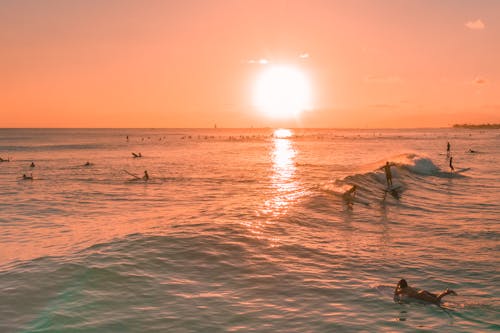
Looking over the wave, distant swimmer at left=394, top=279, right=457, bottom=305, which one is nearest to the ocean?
distant swimmer at left=394, top=279, right=457, bottom=305

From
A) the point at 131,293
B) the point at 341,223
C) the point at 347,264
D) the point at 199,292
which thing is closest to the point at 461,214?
the point at 341,223

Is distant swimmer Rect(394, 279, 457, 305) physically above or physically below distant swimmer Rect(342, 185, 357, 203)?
below

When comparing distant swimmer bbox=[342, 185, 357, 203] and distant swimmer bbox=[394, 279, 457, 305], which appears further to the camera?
Answer: distant swimmer bbox=[342, 185, 357, 203]

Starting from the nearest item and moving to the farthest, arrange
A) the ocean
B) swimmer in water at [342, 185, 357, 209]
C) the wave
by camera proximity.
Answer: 1. the ocean
2. swimmer in water at [342, 185, 357, 209]
3. the wave

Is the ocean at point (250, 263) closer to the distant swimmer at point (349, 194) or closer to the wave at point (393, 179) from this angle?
the distant swimmer at point (349, 194)

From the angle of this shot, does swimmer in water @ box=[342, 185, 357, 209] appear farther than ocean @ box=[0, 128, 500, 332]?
Yes

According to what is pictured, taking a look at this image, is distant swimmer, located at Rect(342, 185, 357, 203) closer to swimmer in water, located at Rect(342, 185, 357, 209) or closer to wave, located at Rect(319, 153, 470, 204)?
swimmer in water, located at Rect(342, 185, 357, 209)

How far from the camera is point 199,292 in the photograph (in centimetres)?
841

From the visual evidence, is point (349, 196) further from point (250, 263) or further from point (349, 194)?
point (250, 263)

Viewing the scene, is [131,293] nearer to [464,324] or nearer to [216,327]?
[216,327]

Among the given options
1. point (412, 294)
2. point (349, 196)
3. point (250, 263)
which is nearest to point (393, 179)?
point (349, 196)

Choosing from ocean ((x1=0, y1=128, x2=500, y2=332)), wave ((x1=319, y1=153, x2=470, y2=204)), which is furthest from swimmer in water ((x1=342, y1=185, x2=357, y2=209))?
wave ((x1=319, y1=153, x2=470, y2=204))

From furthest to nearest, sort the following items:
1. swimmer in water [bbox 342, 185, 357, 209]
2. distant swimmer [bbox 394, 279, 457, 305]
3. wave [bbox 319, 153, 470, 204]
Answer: wave [bbox 319, 153, 470, 204]
swimmer in water [bbox 342, 185, 357, 209]
distant swimmer [bbox 394, 279, 457, 305]

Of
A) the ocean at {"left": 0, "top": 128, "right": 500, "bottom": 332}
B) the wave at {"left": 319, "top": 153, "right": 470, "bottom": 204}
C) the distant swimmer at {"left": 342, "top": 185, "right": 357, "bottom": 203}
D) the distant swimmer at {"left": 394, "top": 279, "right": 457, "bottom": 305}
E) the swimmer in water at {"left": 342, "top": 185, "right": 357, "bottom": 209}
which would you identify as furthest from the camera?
the wave at {"left": 319, "top": 153, "right": 470, "bottom": 204}
